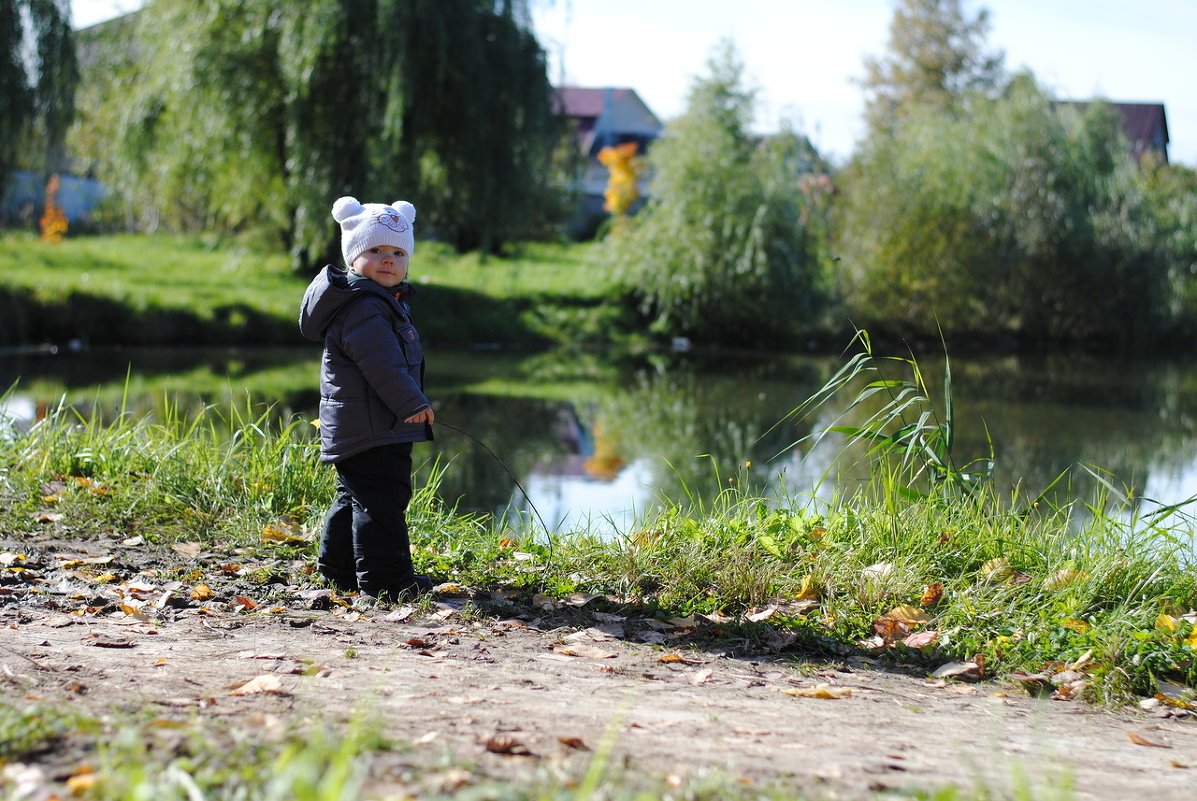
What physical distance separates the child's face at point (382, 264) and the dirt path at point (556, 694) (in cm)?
112

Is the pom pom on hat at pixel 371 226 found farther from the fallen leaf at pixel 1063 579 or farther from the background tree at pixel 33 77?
the background tree at pixel 33 77

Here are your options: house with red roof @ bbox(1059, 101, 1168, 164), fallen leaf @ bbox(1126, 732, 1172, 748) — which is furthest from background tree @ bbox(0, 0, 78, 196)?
house with red roof @ bbox(1059, 101, 1168, 164)

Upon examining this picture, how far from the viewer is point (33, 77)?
1278cm

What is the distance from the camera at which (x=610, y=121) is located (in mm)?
44219

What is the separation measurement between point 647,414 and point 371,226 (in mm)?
7597

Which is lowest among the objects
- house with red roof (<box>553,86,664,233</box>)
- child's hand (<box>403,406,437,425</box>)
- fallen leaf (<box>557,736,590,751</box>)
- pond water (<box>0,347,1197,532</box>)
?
pond water (<box>0,347,1197,532</box>)

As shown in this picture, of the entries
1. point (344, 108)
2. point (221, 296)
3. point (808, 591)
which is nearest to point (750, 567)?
point (808, 591)

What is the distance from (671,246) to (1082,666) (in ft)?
54.4

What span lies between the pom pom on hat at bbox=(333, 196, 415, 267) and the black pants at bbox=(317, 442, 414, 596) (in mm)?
704

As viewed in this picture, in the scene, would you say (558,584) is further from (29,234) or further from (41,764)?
(29,234)

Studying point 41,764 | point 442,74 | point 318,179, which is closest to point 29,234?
point 318,179

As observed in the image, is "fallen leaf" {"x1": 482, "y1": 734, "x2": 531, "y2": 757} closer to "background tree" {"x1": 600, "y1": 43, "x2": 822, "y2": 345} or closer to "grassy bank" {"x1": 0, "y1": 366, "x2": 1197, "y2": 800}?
"grassy bank" {"x1": 0, "y1": 366, "x2": 1197, "y2": 800}

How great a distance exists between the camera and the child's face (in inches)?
159

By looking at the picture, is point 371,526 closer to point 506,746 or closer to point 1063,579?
point 506,746
